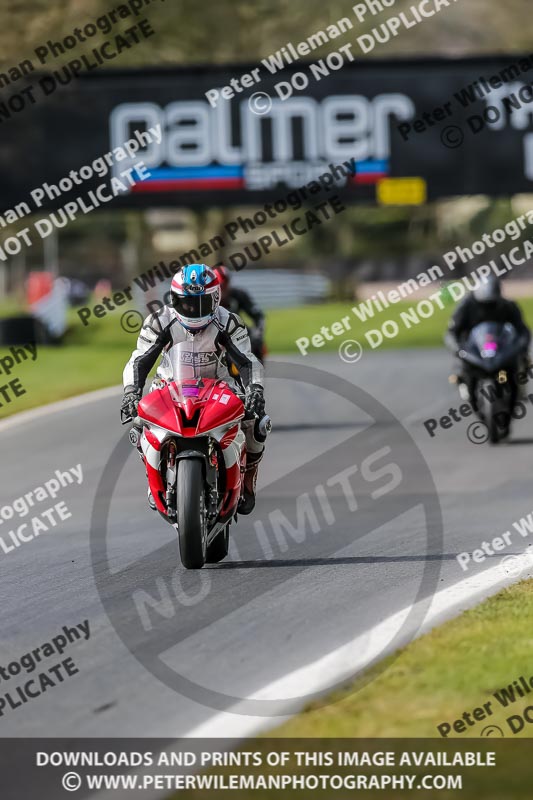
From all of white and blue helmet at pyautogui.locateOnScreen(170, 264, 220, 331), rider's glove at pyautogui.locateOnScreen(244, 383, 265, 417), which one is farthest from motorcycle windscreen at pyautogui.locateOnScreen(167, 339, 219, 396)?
rider's glove at pyautogui.locateOnScreen(244, 383, 265, 417)

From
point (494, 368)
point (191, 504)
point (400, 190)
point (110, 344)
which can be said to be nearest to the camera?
point (191, 504)

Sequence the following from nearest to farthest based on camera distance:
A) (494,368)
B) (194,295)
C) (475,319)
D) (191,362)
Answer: (194,295), (191,362), (494,368), (475,319)

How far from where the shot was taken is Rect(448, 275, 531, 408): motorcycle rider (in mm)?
14086

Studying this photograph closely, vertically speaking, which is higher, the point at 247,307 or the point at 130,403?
the point at 247,307

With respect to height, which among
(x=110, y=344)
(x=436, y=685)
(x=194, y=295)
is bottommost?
(x=436, y=685)

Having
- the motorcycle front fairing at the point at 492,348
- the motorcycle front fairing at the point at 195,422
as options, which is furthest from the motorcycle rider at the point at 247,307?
the motorcycle front fairing at the point at 195,422

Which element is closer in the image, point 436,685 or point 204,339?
point 436,685

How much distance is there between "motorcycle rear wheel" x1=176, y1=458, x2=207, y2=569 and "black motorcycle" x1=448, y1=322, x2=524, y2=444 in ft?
21.8

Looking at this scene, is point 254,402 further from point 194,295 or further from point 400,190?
point 400,190

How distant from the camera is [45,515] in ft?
35.2

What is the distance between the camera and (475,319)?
14242mm

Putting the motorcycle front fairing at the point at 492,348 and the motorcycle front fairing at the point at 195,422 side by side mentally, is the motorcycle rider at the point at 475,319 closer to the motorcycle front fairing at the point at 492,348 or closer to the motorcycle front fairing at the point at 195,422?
the motorcycle front fairing at the point at 492,348

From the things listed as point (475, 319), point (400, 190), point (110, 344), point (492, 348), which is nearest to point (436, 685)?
point (492, 348)

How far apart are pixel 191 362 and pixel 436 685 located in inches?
122
